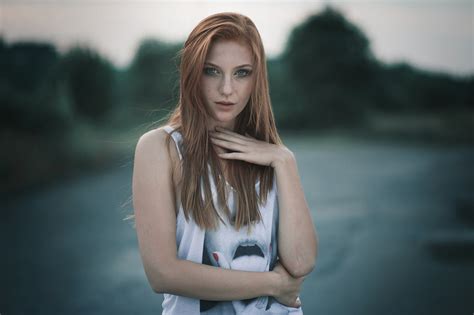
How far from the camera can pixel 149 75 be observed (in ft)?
30.0

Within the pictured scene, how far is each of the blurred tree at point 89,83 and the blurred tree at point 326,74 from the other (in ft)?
12.7

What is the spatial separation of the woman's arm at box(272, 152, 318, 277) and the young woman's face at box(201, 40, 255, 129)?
228 mm

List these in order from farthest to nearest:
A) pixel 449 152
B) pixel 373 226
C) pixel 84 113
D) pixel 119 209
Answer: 1. pixel 449 152
2. pixel 84 113
3. pixel 119 209
4. pixel 373 226

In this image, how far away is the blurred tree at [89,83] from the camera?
8.23 meters

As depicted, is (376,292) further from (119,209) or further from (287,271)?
(119,209)

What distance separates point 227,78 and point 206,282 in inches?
24.2

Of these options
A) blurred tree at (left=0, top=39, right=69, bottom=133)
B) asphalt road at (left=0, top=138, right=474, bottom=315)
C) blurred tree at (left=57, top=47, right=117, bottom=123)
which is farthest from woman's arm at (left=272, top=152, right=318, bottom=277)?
blurred tree at (left=57, top=47, right=117, bottom=123)

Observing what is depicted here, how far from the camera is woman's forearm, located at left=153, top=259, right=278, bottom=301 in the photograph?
148cm

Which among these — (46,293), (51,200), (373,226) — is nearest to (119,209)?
(51,200)

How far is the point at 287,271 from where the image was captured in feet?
5.31

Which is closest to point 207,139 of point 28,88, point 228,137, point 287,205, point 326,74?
point 228,137

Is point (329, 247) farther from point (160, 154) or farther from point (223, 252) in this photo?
point (160, 154)

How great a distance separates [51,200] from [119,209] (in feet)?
3.07

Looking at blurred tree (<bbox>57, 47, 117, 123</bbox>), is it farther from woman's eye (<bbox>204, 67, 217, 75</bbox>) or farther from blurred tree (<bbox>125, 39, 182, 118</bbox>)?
woman's eye (<bbox>204, 67, 217, 75</bbox>)
